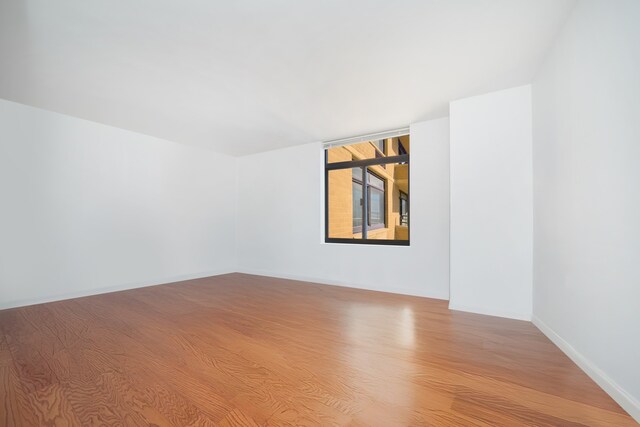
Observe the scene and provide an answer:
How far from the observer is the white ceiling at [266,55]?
1.76 m

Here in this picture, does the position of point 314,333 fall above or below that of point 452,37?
below

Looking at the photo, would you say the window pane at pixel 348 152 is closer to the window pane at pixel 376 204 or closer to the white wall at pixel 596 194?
the window pane at pixel 376 204

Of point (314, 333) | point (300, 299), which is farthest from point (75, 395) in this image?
point (300, 299)

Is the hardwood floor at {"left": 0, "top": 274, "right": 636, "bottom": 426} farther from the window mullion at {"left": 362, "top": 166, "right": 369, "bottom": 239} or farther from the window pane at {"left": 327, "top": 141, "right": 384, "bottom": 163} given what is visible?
the window pane at {"left": 327, "top": 141, "right": 384, "bottom": 163}

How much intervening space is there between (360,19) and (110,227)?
13.6 ft

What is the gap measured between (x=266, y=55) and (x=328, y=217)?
2881 millimetres

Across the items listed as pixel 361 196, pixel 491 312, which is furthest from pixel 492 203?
pixel 361 196

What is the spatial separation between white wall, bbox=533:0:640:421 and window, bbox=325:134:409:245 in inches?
73.4

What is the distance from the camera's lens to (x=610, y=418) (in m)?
1.30

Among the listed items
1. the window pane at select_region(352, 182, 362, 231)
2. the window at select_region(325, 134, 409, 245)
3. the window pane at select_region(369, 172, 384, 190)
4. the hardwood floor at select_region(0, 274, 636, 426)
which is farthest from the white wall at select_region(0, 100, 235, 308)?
the window pane at select_region(369, 172, 384, 190)

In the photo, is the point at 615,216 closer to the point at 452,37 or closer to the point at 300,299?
the point at 452,37

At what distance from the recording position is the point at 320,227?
4.53 metres

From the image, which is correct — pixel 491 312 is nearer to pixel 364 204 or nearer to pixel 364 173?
pixel 364 204

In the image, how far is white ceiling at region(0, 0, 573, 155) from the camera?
176 cm
